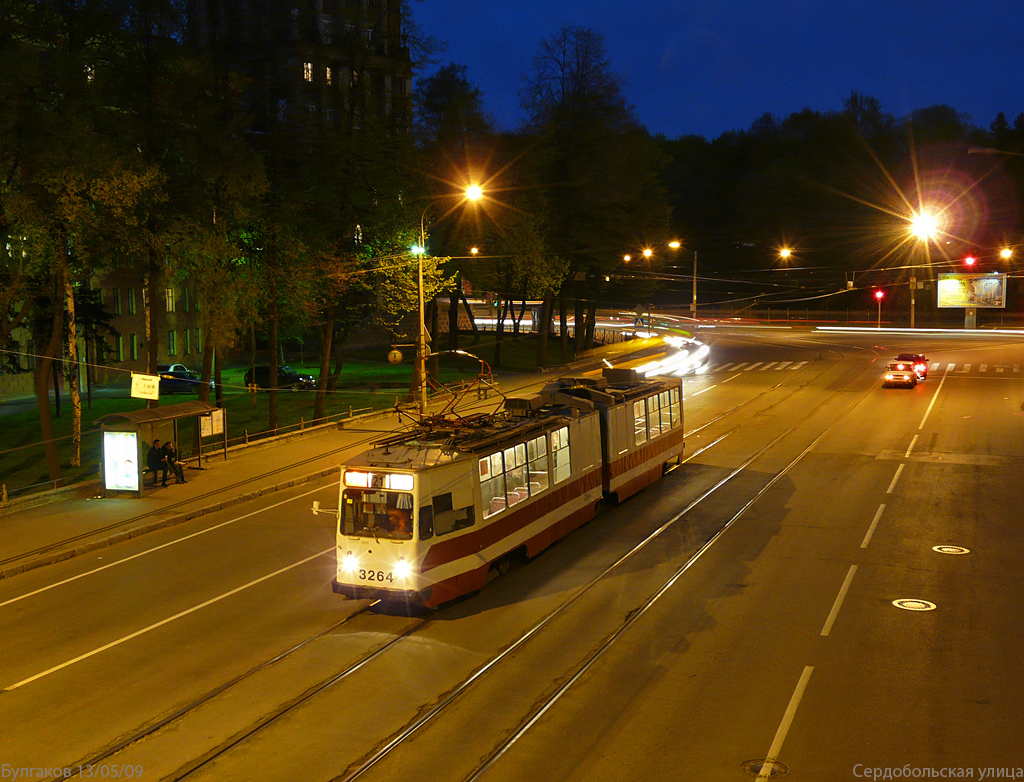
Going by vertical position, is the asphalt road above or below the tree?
below

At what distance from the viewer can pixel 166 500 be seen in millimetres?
23828

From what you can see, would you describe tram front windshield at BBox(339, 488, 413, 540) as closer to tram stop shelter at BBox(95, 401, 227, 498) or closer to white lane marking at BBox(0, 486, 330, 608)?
white lane marking at BBox(0, 486, 330, 608)

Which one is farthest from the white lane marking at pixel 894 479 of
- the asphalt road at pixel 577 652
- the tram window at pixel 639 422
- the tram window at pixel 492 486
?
the tram window at pixel 492 486

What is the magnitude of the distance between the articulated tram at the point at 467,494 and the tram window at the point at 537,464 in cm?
2

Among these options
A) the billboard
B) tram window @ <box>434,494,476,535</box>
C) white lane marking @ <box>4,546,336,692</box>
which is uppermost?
the billboard

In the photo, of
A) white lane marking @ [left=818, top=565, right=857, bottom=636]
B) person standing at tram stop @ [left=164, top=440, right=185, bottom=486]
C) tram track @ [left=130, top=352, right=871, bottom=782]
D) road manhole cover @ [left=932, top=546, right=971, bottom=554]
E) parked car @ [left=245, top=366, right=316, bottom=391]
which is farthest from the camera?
parked car @ [left=245, top=366, right=316, bottom=391]

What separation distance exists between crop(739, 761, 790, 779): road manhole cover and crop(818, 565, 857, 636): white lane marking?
443 cm

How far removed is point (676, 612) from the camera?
14.6 metres

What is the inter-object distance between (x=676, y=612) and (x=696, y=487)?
409 inches

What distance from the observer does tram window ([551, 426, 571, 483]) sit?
18.4 m

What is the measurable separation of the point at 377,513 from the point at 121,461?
1243 centimetres

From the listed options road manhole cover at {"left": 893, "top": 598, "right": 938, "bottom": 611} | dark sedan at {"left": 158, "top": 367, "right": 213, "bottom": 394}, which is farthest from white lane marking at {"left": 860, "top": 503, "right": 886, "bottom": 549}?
dark sedan at {"left": 158, "top": 367, "right": 213, "bottom": 394}

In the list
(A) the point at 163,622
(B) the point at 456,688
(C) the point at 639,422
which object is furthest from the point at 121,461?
(B) the point at 456,688

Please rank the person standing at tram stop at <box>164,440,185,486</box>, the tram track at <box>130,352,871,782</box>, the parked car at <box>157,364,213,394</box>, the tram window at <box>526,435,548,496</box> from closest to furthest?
the tram track at <box>130,352,871,782</box>, the tram window at <box>526,435,548,496</box>, the person standing at tram stop at <box>164,440,185,486</box>, the parked car at <box>157,364,213,394</box>
